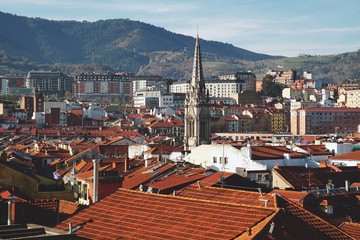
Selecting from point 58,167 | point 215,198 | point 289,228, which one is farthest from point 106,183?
point 58,167

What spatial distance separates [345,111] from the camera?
156875mm

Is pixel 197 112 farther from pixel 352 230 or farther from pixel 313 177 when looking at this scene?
pixel 352 230

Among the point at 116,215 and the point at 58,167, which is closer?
the point at 116,215

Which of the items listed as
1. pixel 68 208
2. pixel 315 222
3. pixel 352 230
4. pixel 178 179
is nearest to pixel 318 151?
pixel 178 179

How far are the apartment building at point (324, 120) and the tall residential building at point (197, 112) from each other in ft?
163

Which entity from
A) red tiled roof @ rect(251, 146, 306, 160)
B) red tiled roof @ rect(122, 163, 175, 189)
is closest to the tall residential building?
red tiled roof @ rect(251, 146, 306, 160)

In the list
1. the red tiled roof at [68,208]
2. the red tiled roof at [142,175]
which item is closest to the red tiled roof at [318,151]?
the red tiled roof at [142,175]

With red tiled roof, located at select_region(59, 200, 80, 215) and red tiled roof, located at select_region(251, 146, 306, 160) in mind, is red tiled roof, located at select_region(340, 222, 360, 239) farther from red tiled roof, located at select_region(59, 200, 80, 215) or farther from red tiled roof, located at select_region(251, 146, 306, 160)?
red tiled roof, located at select_region(251, 146, 306, 160)

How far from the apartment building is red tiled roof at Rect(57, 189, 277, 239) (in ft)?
449

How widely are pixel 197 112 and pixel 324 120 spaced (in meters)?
56.3

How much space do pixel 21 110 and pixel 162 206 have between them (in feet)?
528

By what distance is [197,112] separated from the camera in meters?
104

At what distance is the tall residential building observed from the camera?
333 ft

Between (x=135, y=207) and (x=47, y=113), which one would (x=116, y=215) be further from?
(x=47, y=113)
